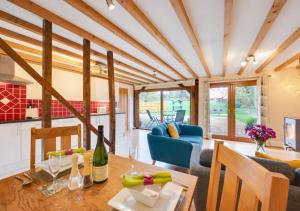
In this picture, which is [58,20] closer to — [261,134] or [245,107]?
[261,134]

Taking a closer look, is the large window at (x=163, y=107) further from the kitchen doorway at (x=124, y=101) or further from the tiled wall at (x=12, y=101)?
the tiled wall at (x=12, y=101)

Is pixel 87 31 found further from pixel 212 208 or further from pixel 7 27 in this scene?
pixel 212 208

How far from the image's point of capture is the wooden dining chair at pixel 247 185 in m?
0.38

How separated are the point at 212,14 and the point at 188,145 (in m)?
1.84

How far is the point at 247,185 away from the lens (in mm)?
573

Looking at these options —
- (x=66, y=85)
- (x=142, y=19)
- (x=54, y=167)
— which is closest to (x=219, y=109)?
(x=142, y=19)

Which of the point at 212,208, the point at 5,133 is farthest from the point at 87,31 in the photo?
the point at 212,208

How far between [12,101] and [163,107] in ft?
16.8

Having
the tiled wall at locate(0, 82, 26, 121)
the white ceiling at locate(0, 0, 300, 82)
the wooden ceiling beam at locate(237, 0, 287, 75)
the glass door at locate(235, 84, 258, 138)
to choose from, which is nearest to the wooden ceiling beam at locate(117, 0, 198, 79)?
the white ceiling at locate(0, 0, 300, 82)

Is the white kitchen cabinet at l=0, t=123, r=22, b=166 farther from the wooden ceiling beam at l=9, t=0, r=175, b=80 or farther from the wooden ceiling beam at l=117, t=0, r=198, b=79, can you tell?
the wooden ceiling beam at l=117, t=0, r=198, b=79

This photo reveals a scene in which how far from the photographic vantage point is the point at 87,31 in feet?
7.22

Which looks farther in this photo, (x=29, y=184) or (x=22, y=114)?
(x=22, y=114)

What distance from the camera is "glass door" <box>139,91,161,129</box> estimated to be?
6.92 m

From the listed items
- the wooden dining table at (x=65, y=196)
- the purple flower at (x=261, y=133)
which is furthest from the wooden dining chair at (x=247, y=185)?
the purple flower at (x=261, y=133)
